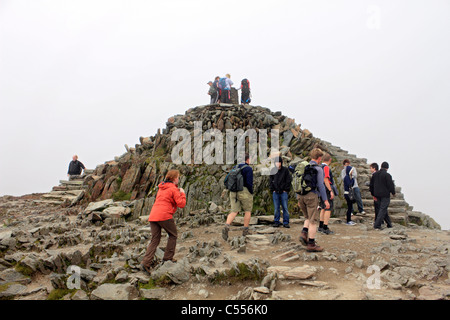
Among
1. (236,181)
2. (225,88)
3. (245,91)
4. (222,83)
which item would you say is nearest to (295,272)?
(236,181)

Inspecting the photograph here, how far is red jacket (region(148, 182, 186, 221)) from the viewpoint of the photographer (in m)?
7.30

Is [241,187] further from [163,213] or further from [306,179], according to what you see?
[163,213]

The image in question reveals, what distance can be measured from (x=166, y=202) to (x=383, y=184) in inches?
390

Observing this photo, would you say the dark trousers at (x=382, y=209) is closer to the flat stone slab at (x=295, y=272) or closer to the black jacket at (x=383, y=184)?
the black jacket at (x=383, y=184)

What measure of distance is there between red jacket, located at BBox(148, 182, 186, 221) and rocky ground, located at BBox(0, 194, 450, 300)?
1.34 meters

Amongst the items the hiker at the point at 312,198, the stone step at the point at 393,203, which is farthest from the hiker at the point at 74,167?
the stone step at the point at 393,203

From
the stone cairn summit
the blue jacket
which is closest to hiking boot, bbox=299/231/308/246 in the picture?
the blue jacket

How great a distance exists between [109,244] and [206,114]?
48.3 ft

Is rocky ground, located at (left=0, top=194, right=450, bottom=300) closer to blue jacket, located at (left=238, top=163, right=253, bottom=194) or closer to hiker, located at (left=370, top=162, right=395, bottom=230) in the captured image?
hiker, located at (left=370, top=162, right=395, bottom=230)

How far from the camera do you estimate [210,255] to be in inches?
340

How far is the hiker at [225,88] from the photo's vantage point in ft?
79.8

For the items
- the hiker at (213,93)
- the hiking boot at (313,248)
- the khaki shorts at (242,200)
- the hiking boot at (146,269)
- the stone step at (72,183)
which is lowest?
the hiking boot at (146,269)

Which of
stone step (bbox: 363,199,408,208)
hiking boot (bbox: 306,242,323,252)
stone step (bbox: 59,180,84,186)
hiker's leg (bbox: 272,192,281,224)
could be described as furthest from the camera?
stone step (bbox: 59,180,84,186)

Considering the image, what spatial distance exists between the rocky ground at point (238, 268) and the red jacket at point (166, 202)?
1.34 metres
